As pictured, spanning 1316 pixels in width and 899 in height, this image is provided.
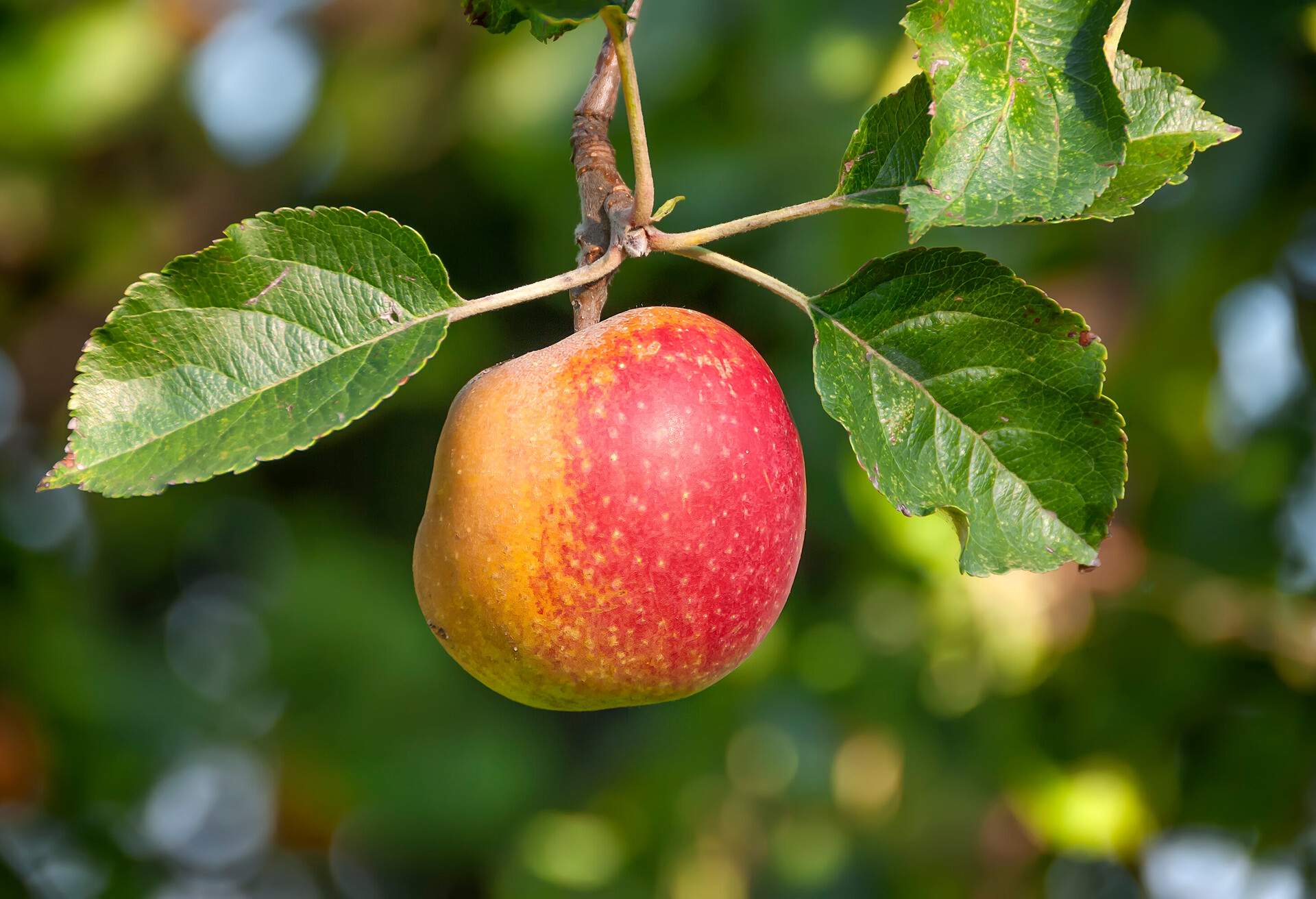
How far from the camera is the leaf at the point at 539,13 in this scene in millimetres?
583

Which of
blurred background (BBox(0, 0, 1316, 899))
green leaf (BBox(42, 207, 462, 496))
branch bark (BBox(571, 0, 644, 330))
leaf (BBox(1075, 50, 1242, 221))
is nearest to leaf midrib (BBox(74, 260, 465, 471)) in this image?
green leaf (BBox(42, 207, 462, 496))

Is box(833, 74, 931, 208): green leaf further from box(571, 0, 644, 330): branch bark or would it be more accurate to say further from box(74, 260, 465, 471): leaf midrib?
box(74, 260, 465, 471): leaf midrib

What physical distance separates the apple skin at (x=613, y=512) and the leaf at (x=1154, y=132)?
0.25 meters

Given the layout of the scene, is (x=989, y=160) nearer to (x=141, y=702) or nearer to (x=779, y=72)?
(x=779, y=72)

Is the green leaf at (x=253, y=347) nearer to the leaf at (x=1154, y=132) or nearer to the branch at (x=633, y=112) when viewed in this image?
the branch at (x=633, y=112)

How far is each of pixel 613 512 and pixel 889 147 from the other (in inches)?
10.8

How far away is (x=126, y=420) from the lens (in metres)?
0.65

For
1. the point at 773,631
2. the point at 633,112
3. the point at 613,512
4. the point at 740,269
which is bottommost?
the point at 773,631

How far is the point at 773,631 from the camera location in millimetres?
2170

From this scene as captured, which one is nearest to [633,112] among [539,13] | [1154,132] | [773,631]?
[539,13]

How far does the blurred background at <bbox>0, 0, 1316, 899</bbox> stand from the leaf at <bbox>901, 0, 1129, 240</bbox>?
3.07ft

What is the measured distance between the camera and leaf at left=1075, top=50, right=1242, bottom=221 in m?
0.67

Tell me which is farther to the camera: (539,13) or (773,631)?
(773,631)

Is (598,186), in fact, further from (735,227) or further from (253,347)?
(253,347)
